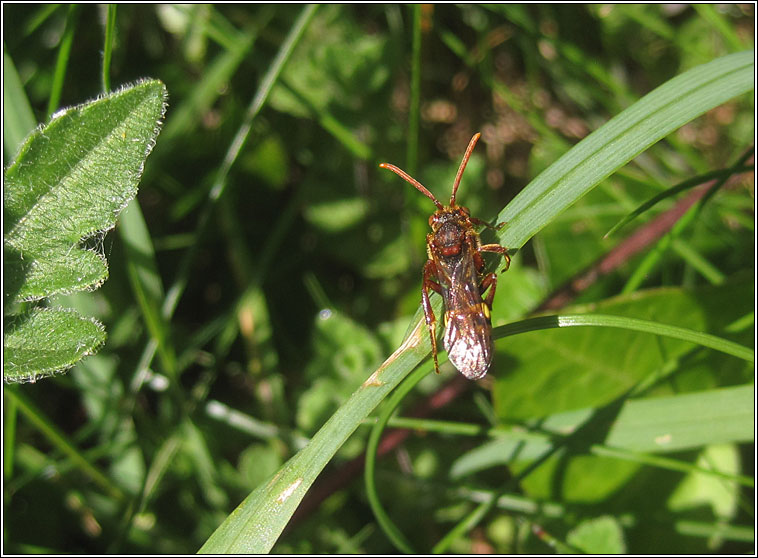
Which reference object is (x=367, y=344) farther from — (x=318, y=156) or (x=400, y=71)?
(x=400, y=71)

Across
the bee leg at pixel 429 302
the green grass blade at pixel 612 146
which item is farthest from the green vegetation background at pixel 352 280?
the green grass blade at pixel 612 146

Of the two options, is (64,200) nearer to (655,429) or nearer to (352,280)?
(655,429)

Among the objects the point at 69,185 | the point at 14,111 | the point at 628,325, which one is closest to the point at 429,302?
the point at 628,325

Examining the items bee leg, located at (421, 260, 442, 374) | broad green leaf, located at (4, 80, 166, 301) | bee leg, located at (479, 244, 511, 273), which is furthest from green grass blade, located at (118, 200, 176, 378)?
bee leg, located at (479, 244, 511, 273)

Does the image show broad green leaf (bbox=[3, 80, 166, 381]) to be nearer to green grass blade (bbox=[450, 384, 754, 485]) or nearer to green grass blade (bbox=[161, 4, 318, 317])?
green grass blade (bbox=[161, 4, 318, 317])

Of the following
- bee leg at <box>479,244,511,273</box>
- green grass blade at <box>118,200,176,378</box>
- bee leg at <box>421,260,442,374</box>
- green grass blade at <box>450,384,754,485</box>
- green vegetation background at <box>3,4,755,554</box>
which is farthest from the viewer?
green vegetation background at <box>3,4,755,554</box>

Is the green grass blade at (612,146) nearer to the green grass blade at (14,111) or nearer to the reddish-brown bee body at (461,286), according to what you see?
the reddish-brown bee body at (461,286)
